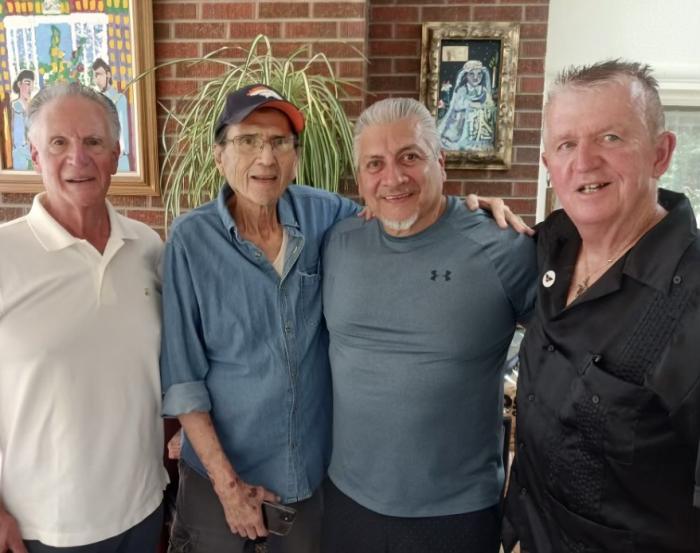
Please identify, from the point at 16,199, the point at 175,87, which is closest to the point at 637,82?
the point at 175,87

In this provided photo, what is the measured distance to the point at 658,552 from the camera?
105cm

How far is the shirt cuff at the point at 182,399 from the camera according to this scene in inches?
58.6

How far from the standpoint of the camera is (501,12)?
3.02m

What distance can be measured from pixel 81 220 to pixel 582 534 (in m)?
1.33

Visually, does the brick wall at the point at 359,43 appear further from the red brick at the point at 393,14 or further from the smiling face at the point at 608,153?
the smiling face at the point at 608,153

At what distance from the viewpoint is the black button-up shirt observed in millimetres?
1003

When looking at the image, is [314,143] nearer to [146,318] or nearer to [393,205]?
[393,205]

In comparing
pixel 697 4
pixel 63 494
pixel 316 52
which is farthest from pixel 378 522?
pixel 697 4

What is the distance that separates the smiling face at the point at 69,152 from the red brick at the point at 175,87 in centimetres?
146

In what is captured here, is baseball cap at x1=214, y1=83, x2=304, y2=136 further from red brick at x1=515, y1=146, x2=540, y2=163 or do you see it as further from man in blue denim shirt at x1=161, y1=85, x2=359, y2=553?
red brick at x1=515, y1=146, x2=540, y2=163

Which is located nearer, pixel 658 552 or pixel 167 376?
pixel 658 552

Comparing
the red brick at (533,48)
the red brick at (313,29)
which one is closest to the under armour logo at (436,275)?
the red brick at (313,29)

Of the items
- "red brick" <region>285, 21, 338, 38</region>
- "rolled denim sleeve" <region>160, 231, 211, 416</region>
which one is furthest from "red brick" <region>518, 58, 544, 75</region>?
"rolled denim sleeve" <region>160, 231, 211, 416</region>

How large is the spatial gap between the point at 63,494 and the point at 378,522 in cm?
76
